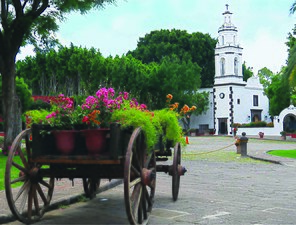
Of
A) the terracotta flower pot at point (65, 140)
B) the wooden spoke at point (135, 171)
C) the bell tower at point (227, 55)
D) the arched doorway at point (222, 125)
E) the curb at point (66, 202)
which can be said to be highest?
the bell tower at point (227, 55)

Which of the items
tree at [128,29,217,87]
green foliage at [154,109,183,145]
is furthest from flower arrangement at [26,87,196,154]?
tree at [128,29,217,87]

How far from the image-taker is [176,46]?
6556cm

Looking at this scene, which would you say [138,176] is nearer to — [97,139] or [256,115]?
[97,139]

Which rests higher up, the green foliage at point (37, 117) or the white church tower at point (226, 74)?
the white church tower at point (226, 74)

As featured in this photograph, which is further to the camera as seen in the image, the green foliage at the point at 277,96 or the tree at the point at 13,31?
the green foliage at the point at 277,96

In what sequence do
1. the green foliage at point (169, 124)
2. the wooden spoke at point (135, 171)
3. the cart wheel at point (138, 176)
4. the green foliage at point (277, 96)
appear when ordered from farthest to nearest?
the green foliage at point (277, 96)
the green foliage at point (169, 124)
the wooden spoke at point (135, 171)
the cart wheel at point (138, 176)

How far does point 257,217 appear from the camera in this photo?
6.78 metres

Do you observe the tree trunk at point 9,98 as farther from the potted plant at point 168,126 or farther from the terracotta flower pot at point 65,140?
the terracotta flower pot at point 65,140

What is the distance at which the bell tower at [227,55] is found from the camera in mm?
63906

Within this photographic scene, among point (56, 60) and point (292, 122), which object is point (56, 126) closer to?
point (56, 60)

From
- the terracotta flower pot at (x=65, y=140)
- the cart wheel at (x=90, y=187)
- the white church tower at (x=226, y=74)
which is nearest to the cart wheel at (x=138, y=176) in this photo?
the terracotta flower pot at (x=65, y=140)

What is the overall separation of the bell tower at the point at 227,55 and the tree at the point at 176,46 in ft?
10.7

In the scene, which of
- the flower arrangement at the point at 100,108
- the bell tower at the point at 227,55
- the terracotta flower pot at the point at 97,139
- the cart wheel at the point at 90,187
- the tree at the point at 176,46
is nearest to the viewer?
the terracotta flower pot at the point at 97,139

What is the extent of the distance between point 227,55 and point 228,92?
4.99m
